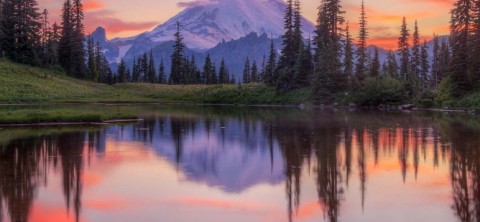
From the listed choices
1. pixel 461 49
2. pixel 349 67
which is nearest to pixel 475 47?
pixel 461 49

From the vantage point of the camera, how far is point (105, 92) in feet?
331

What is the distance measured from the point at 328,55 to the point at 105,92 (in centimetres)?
4119

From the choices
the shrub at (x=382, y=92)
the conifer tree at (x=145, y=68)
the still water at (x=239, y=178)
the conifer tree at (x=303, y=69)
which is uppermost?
the conifer tree at (x=145, y=68)

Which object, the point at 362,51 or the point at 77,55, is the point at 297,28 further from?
the point at 77,55

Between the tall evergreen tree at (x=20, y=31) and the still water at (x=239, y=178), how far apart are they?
3261 inches

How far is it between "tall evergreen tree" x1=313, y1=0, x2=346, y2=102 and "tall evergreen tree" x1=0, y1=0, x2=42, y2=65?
55.8 m

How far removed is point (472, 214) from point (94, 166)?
13.2 meters

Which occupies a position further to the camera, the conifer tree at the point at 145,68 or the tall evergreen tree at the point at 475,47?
the conifer tree at the point at 145,68

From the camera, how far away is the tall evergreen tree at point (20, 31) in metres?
107

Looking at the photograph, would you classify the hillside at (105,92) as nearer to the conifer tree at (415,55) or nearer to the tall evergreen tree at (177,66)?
the tall evergreen tree at (177,66)

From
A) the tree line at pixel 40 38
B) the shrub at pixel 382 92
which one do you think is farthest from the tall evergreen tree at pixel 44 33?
the shrub at pixel 382 92

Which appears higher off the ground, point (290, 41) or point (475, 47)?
point (290, 41)

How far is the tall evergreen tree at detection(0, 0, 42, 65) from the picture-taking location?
107438mm

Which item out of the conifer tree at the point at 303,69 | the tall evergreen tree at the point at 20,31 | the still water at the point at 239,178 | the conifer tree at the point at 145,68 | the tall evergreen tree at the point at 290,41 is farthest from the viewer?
the conifer tree at the point at 145,68
